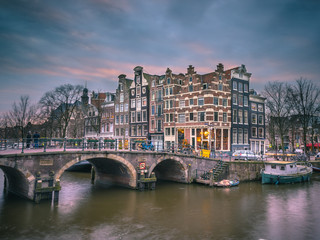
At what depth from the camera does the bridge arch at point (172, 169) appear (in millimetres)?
29828

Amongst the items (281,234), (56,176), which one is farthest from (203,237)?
(56,176)

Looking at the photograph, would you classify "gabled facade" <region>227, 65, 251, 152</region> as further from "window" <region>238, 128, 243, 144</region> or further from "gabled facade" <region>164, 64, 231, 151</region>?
"gabled facade" <region>164, 64, 231, 151</region>

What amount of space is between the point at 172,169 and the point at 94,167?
10240 millimetres

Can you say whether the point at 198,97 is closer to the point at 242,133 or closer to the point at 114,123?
the point at 242,133

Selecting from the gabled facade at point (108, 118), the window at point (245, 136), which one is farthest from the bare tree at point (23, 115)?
the window at point (245, 136)

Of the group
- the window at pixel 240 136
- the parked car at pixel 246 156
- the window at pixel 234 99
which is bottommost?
the parked car at pixel 246 156

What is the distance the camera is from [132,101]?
53.2 meters

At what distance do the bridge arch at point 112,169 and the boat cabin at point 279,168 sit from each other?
1663cm

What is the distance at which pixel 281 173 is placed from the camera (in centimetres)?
3075

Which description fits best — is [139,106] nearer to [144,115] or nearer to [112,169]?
[144,115]

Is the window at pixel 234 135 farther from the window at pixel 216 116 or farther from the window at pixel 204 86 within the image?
the window at pixel 204 86

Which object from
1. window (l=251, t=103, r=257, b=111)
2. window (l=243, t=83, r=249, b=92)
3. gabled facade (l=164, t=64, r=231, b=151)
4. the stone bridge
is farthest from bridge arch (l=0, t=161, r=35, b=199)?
window (l=251, t=103, r=257, b=111)

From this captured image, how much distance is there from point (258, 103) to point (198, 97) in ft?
47.6

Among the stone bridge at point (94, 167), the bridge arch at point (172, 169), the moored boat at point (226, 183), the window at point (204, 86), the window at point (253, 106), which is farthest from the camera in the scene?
the window at point (253, 106)
